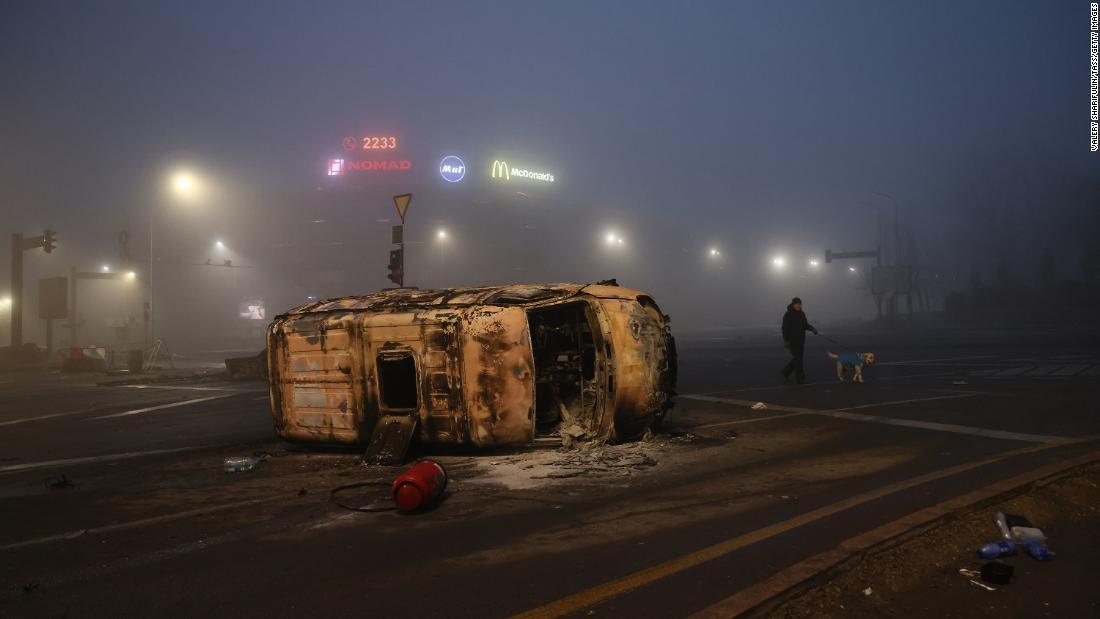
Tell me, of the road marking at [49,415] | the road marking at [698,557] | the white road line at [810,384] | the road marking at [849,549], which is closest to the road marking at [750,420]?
the white road line at [810,384]

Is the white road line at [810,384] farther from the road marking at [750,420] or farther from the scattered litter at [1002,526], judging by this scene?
the scattered litter at [1002,526]

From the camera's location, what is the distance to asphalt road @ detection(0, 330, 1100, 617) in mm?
3496

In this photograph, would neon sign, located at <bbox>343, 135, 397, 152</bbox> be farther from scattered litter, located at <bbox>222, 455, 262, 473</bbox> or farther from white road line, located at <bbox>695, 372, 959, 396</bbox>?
scattered litter, located at <bbox>222, 455, 262, 473</bbox>

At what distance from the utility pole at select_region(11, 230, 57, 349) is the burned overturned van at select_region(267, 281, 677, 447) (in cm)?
3171

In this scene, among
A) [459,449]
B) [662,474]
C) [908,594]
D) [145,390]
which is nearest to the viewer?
[908,594]

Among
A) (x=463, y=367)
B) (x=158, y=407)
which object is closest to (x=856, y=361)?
(x=463, y=367)

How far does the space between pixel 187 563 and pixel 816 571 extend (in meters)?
3.79

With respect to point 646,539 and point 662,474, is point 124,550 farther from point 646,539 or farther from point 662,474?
point 662,474

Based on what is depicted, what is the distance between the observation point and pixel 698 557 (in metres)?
3.89

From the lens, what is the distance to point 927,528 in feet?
13.3

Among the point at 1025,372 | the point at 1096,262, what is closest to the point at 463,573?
the point at 1025,372

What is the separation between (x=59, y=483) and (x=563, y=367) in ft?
17.7

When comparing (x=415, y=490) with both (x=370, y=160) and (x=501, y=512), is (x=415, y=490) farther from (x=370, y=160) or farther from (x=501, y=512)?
(x=370, y=160)

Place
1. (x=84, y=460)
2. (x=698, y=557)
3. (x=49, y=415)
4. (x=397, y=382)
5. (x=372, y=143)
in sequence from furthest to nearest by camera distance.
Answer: (x=372, y=143) < (x=49, y=415) < (x=84, y=460) < (x=397, y=382) < (x=698, y=557)
